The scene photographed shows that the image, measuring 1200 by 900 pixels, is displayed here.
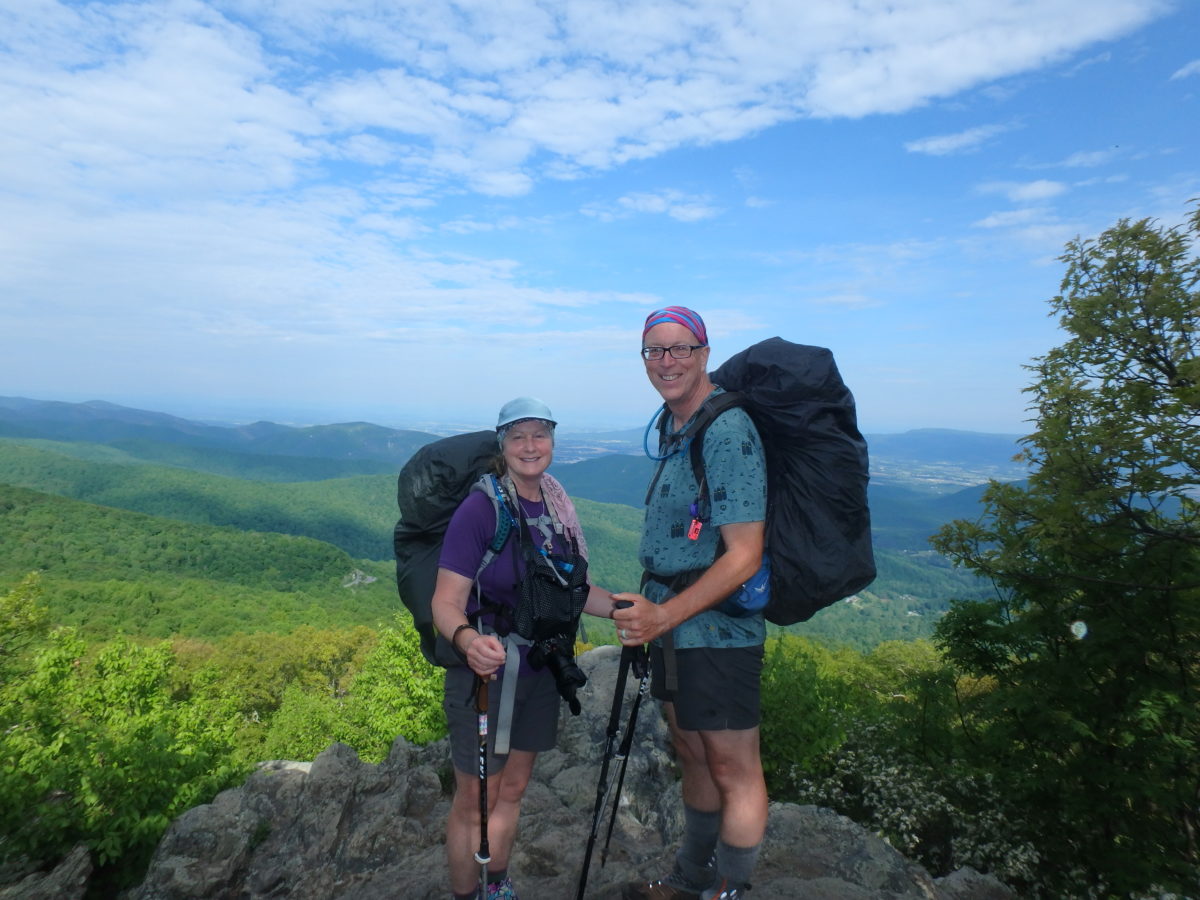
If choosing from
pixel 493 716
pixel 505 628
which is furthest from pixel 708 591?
pixel 493 716

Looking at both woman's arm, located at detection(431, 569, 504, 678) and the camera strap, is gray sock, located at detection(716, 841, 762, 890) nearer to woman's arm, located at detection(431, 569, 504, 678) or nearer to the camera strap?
the camera strap

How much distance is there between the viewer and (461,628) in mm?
2830

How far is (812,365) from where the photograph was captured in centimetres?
280

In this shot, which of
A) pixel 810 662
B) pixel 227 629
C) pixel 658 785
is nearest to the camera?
pixel 658 785

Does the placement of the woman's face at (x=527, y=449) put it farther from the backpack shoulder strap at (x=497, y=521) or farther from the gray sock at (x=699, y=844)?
the gray sock at (x=699, y=844)

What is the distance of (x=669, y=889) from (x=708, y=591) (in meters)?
2.10

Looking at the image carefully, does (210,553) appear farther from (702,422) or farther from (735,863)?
(702,422)

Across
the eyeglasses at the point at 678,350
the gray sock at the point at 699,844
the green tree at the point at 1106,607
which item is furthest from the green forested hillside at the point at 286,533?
the eyeglasses at the point at 678,350

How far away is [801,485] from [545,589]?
1.34 metres

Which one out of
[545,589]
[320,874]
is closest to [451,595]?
[545,589]

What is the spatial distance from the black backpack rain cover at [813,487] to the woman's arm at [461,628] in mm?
1325

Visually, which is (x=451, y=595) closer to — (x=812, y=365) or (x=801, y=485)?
(x=801, y=485)

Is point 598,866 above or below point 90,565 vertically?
above

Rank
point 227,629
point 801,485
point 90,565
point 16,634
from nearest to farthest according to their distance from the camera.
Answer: point 801,485, point 16,634, point 227,629, point 90,565
